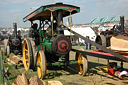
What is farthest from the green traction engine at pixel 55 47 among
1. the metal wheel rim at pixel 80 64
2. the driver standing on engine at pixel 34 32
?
the driver standing on engine at pixel 34 32

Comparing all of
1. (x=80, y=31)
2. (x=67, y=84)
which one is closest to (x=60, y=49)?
(x=67, y=84)

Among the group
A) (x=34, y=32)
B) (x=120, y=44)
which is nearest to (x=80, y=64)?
(x=120, y=44)

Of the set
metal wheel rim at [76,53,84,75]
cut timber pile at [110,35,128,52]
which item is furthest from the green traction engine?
cut timber pile at [110,35,128,52]

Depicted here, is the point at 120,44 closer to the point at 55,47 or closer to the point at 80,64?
the point at 55,47

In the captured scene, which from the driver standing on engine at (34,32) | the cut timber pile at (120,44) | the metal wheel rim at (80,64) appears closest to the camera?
the cut timber pile at (120,44)

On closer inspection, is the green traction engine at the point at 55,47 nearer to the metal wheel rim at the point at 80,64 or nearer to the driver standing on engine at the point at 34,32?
the metal wheel rim at the point at 80,64

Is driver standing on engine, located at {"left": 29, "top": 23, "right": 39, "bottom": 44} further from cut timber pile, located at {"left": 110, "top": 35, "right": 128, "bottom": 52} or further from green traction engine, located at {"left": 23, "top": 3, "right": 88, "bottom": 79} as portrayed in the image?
cut timber pile, located at {"left": 110, "top": 35, "right": 128, "bottom": 52}

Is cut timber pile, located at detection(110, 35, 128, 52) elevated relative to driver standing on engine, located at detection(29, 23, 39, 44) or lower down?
lower down

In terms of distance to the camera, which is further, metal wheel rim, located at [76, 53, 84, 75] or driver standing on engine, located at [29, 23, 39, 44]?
driver standing on engine, located at [29, 23, 39, 44]

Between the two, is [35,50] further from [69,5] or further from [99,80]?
[99,80]

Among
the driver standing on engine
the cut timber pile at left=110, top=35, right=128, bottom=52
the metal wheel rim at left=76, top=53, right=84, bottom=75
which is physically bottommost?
the metal wheel rim at left=76, top=53, right=84, bottom=75

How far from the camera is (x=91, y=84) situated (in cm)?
457

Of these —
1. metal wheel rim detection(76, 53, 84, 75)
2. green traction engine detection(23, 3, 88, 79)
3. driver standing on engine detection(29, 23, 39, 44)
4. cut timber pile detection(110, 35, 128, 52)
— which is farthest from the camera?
driver standing on engine detection(29, 23, 39, 44)

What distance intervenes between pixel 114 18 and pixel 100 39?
50.3 m
